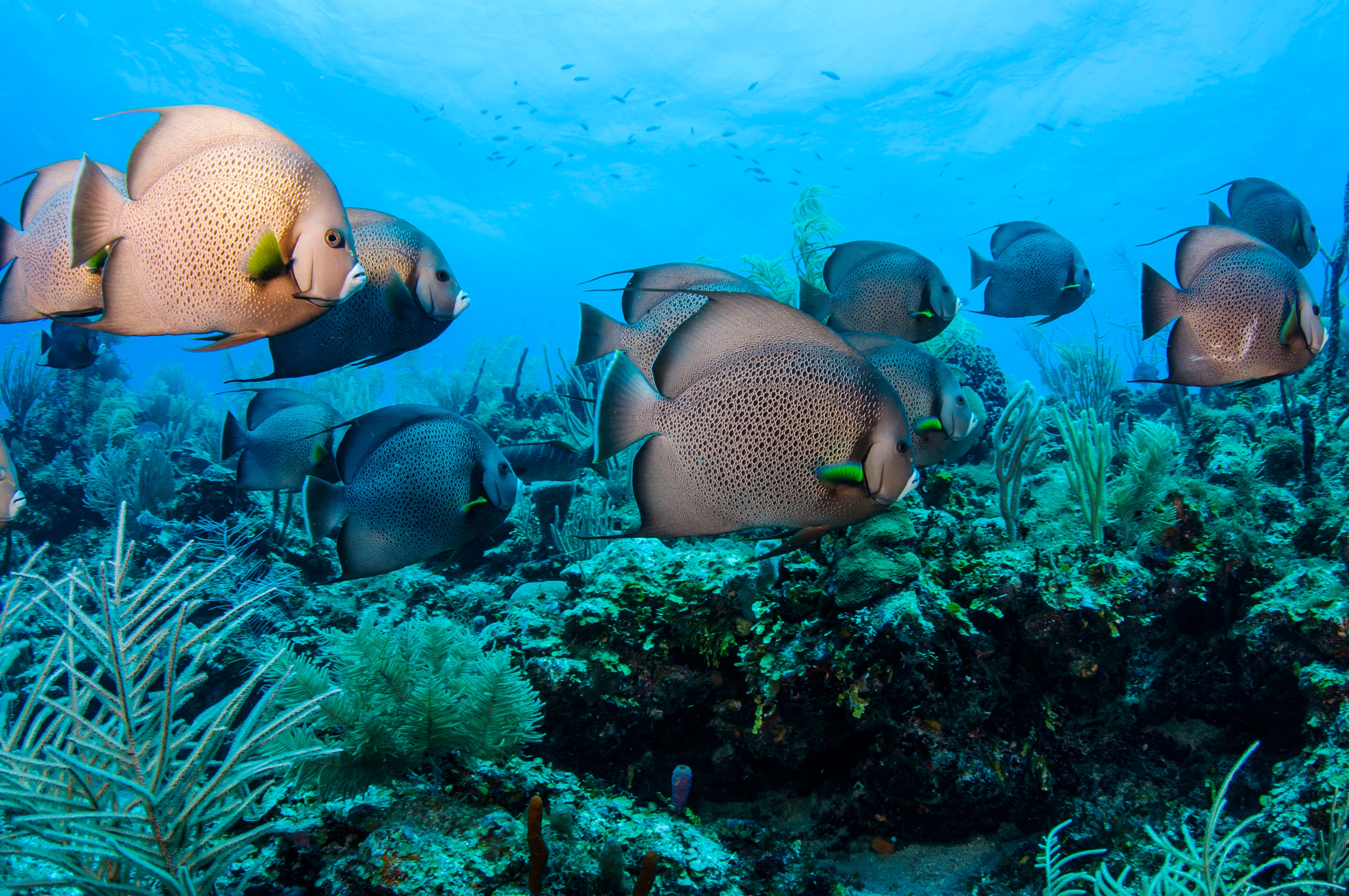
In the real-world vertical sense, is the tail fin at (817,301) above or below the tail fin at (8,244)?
below

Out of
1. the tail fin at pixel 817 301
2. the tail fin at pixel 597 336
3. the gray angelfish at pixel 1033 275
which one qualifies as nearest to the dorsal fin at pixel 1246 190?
the gray angelfish at pixel 1033 275

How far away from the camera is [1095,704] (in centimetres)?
304

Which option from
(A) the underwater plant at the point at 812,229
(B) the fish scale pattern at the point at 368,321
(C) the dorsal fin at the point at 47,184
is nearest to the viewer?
(C) the dorsal fin at the point at 47,184

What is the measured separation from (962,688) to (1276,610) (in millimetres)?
1676

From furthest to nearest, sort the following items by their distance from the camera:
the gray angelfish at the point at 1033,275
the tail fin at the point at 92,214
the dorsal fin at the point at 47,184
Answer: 1. the gray angelfish at the point at 1033,275
2. the dorsal fin at the point at 47,184
3. the tail fin at the point at 92,214

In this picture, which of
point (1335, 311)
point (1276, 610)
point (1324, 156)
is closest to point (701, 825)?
point (1276, 610)

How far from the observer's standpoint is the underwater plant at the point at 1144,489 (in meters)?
3.34

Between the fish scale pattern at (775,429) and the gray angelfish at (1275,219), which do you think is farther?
the gray angelfish at (1275,219)

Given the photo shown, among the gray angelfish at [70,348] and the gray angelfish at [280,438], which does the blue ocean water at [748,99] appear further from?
the gray angelfish at [280,438]

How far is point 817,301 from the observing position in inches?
129

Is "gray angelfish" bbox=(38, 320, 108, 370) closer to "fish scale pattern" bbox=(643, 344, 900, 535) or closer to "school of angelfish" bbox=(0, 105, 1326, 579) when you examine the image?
"school of angelfish" bbox=(0, 105, 1326, 579)

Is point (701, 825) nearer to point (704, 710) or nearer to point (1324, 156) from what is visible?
point (704, 710)

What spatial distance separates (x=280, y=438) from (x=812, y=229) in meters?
7.15

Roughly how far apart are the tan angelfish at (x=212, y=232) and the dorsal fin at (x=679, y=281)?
1.15 meters
